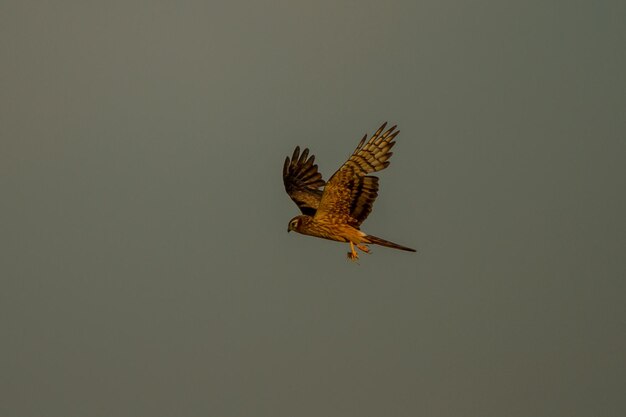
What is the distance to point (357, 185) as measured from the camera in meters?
28.6

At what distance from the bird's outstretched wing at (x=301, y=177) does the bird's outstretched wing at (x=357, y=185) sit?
3.83 meters

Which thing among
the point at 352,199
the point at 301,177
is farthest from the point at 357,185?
the point at 301,177

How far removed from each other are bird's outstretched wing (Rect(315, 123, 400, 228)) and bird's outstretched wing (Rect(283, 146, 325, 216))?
383 cm

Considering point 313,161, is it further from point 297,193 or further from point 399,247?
point 399,247

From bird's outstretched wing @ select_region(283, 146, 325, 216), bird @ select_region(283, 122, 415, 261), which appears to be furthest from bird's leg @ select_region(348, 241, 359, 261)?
bird's outstretched wing @ select_region(283, 146, 325, 216)

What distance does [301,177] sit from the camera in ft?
109

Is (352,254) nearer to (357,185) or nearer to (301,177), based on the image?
(357,185)

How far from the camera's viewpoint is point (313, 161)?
33562mm

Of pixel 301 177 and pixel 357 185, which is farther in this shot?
pixel 301 177

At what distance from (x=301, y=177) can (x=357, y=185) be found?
4873mm

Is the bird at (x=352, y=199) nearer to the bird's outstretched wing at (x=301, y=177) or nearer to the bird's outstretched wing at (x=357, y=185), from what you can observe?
the bird's outstretched wing at (x=357, y=185)

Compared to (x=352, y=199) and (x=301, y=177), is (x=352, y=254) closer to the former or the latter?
(x=352, y=199)

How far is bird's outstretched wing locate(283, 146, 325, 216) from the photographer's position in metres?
32.8

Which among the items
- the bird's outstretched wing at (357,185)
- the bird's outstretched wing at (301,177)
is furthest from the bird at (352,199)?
the bird's outstretched wing at (301,177)
